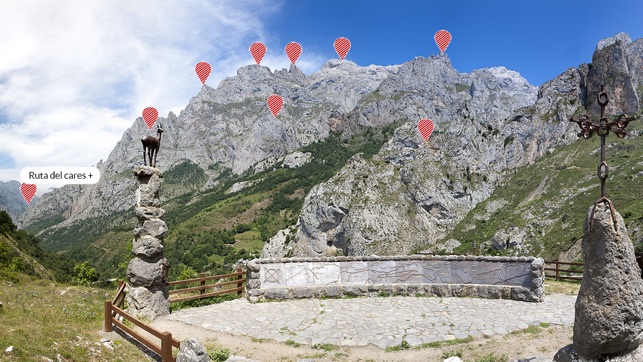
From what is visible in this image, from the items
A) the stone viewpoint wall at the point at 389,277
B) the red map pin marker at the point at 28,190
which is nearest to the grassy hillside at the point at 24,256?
the red map pin marker at the point at 28,190

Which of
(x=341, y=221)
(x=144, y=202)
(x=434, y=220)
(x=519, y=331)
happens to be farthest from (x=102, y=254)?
(x=519, y=331)

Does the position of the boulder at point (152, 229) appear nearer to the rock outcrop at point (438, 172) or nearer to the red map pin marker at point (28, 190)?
the red map pin marker at point (28, 190)

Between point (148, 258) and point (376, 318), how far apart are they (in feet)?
32.4

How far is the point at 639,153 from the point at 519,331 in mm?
71441

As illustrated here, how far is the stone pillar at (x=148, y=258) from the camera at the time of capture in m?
16.0

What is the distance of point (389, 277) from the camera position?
2050 centimetres

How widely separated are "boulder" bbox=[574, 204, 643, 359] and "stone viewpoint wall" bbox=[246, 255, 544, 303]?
13088 mm

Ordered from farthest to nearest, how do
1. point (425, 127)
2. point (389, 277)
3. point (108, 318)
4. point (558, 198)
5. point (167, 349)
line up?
point (558, 198) < point (425, 127) < point (389, 277) < point (108, 318) < point (167, 349)

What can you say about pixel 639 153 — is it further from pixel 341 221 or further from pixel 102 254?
pixel 102 254

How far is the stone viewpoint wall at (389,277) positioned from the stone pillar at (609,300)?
13084mm

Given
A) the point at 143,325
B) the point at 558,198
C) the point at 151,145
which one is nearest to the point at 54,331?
the point at 143,325

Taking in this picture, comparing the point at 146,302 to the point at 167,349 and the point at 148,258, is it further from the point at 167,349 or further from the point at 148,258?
the point at 167,349

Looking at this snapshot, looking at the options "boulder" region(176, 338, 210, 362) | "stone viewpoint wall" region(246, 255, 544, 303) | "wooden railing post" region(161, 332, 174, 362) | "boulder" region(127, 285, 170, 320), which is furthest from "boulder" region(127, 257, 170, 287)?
"boulder" region(176, 338, 210, 362)

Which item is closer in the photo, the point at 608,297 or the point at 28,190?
the point at 608,297
